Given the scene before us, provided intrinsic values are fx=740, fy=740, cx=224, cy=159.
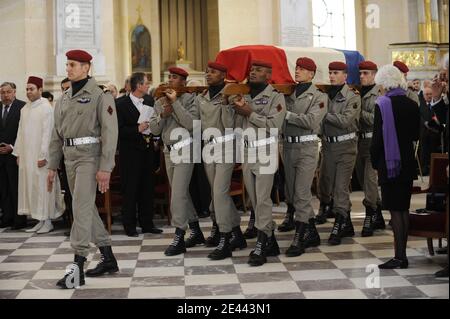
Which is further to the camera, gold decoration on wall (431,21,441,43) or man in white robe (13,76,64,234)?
gold decoration on wall (431,21,441,43)

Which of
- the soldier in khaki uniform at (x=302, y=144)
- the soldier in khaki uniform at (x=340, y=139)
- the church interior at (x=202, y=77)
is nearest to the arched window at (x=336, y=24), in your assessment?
the church interior at (x=202, y=77)

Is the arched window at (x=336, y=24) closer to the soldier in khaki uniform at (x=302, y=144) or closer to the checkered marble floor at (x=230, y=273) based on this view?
the checkered marble floor at (x=230, y=273)

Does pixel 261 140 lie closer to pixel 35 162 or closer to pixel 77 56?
pixel 77 56

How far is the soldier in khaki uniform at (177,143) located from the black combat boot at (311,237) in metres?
1.12

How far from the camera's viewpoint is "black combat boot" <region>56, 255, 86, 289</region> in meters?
5.57

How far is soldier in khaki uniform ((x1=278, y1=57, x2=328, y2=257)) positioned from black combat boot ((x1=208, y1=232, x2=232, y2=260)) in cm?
53

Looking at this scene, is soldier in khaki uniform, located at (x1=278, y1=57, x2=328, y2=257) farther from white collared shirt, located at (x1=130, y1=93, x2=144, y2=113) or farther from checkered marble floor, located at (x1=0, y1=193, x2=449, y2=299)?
white collared shirt, located at (x1=130, y1=93, x2=144, y2=113)

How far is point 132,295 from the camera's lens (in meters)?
5.32

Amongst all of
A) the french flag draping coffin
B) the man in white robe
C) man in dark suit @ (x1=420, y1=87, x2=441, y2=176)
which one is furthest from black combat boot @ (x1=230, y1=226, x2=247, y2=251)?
man in dark suit @ (x1=420, y1=87, x2=441, y2=176)

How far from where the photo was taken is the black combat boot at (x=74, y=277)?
5570 millimetres

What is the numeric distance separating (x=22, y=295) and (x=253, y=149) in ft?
7.26

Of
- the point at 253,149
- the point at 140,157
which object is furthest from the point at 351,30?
the point at 253,149

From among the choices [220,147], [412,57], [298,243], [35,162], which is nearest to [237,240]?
[298,243]
